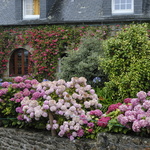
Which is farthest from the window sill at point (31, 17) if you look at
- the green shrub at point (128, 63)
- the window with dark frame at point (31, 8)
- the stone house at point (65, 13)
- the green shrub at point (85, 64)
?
the green shrub at point (128, 63)

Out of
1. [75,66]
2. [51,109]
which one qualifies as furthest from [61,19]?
[51,109]

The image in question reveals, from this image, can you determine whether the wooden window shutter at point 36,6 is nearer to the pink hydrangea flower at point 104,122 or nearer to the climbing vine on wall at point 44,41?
the climbing vine on wall at point 44,41

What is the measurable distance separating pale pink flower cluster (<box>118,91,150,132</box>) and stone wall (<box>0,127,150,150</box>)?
209 mm

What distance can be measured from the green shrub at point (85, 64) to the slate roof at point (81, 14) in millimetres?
3272

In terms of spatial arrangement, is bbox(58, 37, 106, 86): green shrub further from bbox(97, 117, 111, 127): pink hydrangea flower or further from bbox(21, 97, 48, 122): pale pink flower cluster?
bbox(97, 117, 111, 127): pink hydrangea flower

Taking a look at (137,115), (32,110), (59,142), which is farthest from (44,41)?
(137,115)

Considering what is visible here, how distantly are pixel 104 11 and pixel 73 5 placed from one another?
1.87 m

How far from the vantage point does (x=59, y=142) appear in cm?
440

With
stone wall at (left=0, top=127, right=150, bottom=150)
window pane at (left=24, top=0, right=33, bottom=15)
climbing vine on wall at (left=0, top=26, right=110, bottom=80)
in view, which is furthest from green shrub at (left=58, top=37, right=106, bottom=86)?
window pane at (left=24, top=0, right=33, bottom=15)

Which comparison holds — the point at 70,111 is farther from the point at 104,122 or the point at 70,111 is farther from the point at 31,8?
the point at 31,8

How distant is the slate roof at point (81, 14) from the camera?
35.4ft

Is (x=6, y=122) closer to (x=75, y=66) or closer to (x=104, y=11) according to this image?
(x=75, y=66)

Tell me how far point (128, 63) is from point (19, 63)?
8.34 metres

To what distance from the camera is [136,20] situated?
417 inches
